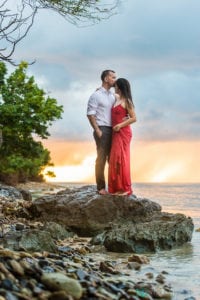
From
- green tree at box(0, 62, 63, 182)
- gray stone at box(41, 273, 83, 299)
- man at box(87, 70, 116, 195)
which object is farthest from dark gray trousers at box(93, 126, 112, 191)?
green tree at box(0, 62, 63, 182)

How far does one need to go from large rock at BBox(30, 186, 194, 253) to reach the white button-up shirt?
65.9 inches

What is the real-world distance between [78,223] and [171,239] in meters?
2.54

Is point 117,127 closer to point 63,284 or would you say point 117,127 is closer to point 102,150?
point 102,150

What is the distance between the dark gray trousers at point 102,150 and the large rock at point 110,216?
0.56 meters

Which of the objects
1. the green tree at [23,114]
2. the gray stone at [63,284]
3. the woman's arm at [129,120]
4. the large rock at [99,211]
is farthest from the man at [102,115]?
the green tree at [23,114]

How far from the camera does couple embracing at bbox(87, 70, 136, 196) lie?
13398 millimetres

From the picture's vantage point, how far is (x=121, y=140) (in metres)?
13.6

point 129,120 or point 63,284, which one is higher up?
point 129,120

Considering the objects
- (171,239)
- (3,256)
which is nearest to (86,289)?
(3,256)

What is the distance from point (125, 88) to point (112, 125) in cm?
86

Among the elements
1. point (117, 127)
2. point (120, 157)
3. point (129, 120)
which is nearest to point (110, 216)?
point (120, 157)

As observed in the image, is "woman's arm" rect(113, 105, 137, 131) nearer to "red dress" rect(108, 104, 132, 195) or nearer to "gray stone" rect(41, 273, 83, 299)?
"red dress" rect(108, 104, 132, 195)

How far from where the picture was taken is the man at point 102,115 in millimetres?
13420

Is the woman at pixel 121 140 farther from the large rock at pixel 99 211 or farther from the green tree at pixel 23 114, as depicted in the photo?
the green tree at pixel 23 114
